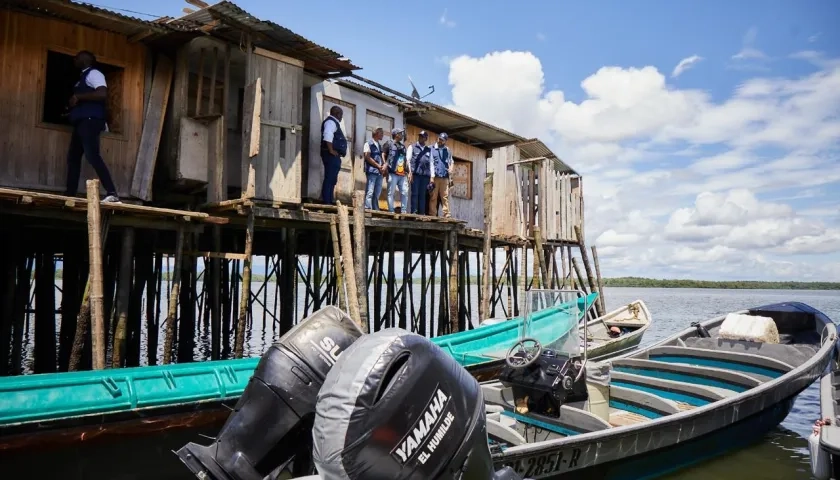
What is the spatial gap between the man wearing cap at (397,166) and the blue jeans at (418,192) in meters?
0.16

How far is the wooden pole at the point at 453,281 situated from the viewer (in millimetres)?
12250

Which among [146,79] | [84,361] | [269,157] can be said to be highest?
[146,79]

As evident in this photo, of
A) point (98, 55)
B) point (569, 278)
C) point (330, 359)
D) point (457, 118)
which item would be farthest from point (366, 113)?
point (569, 278)

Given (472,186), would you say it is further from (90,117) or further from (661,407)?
(661,407)

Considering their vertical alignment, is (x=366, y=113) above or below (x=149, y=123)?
above

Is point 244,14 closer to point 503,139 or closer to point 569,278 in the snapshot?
point 503,139

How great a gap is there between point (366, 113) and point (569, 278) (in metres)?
10.9

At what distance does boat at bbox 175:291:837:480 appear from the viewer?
2746mm

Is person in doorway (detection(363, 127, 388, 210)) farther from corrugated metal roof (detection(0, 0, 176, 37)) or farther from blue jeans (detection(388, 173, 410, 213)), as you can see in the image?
corrugated metal roof (detection(0, 0, 176, 37))

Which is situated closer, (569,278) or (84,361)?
(84,361)

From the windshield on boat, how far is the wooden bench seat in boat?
2.92m

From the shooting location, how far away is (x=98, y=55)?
355 inches

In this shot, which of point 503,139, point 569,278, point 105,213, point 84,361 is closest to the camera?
point 105,213

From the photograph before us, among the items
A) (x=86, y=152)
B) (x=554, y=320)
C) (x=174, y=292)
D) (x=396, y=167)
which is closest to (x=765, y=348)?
(x=554, y=320)
